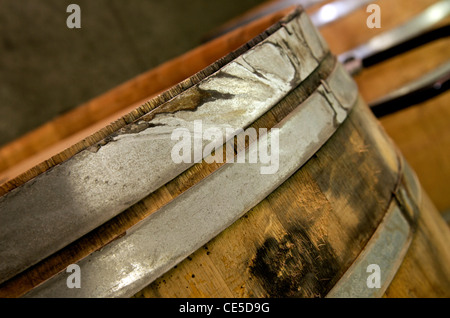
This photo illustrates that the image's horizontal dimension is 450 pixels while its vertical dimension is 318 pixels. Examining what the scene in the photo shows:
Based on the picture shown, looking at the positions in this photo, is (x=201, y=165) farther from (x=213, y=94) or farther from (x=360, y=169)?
(x=360, y=169)

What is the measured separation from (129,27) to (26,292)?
9.14ft

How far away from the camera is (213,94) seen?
67 cm

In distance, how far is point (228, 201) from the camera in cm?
65

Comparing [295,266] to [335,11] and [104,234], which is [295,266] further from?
[335,11]

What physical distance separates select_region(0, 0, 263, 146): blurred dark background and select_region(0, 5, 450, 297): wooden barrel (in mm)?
2232

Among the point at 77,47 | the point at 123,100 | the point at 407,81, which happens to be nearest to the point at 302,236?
the point at 123,100

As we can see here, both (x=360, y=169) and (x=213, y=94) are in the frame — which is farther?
(x=360, y=169)

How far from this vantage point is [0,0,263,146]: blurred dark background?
2525mm

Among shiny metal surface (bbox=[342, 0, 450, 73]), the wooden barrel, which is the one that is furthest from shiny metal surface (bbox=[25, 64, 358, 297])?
shiny metal surface (bbox=[342, 0, 450, 73])

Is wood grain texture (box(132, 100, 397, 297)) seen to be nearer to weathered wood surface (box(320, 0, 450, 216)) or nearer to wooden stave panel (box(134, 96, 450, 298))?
wooden stave panel (box(134, 96, 450, 298))

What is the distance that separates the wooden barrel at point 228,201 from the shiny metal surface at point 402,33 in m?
0.87

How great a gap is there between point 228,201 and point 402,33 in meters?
1.47

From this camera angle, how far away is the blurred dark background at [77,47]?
253 centimetres
